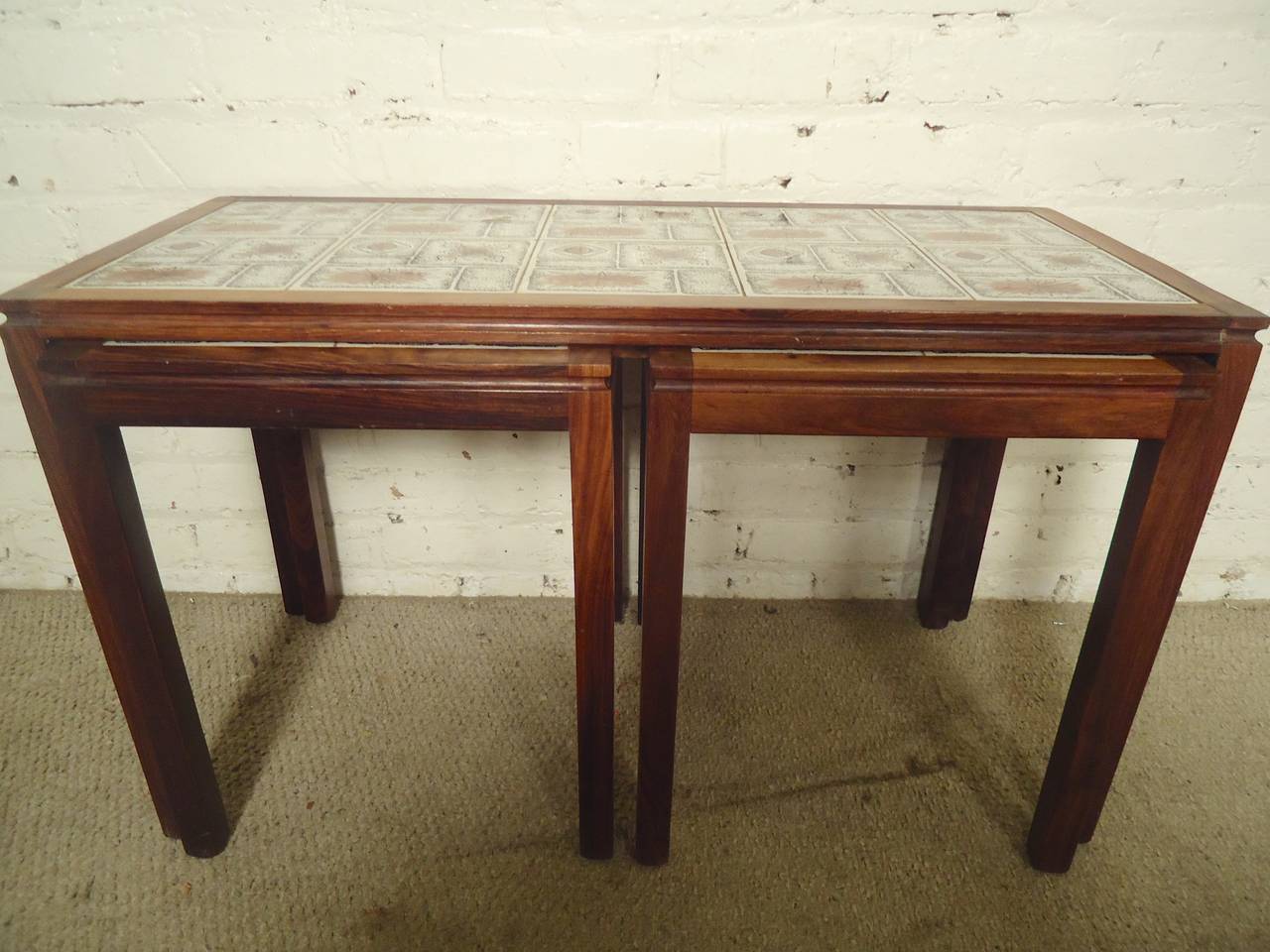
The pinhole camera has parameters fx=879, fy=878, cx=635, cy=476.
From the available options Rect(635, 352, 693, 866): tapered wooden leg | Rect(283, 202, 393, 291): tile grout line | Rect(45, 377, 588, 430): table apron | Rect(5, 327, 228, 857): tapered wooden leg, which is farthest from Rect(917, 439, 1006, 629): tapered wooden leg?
Rect(5, 327, 228, 857): tapered wooden leg

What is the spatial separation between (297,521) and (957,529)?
0.91 meters

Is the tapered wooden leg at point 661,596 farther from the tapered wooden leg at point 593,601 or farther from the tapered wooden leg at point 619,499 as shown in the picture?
the tapered wooden leg at point 619,499

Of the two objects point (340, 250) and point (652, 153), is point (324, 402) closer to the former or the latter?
point (340, 250)

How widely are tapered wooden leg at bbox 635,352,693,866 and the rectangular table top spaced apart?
0.07m

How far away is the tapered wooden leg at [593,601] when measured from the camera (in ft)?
2.35

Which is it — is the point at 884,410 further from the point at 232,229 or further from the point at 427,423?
the point at 232,229

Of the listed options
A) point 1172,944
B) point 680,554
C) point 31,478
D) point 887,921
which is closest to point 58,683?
point 31,478

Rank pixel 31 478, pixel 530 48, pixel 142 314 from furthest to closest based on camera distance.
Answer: pixel 31 478
pixel 530 48
pixel 142 314

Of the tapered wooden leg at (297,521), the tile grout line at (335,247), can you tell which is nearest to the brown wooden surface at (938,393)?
the tile grout line at (335,247)

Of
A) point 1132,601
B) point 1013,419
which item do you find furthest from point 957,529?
point 1013,419

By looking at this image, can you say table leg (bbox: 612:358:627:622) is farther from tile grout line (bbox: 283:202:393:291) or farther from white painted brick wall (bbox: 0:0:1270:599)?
tile grout line (bbox: 283:202:393:291)

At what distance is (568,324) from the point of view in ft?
2.27

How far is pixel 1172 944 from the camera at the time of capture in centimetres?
86

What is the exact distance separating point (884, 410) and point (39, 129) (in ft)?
3.47
